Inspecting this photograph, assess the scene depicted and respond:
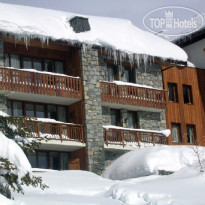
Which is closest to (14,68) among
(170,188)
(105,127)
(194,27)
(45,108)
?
(45,108)

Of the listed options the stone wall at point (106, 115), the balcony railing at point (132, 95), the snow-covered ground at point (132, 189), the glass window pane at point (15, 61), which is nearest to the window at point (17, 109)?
the glass window pane at point (15, 61)

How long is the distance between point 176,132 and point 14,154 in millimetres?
20723

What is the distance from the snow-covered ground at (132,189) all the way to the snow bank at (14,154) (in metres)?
0.93

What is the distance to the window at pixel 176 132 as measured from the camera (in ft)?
111

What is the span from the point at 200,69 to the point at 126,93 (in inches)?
291

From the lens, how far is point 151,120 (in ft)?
107

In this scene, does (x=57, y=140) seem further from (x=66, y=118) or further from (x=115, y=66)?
(x=115, y=66)

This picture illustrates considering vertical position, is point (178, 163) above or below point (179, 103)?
below

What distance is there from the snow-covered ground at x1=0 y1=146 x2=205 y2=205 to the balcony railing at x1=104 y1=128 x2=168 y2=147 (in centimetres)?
569

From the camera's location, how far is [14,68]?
27.2 m

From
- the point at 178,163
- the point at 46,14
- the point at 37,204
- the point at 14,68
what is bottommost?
the point at 37,204

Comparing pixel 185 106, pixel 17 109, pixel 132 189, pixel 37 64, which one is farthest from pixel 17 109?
pixel 132 189

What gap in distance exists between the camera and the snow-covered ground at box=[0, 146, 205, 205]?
17047mm

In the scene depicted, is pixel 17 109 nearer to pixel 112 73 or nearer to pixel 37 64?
pixel 37 64
